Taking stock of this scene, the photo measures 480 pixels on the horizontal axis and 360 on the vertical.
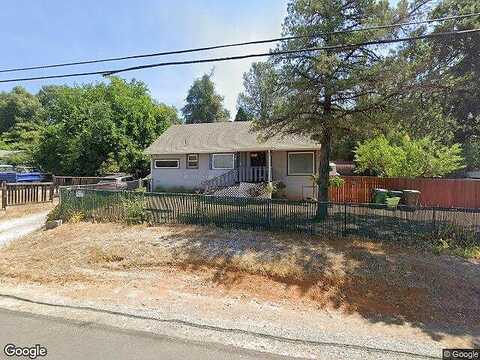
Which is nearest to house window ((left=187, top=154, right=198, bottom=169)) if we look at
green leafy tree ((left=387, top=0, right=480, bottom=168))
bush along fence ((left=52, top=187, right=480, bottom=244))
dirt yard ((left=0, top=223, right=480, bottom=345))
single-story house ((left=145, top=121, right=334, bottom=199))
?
single-story house ((left=145, top=121, right=334, bottom=199))

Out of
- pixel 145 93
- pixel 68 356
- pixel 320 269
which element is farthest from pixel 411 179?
pixel 145 93

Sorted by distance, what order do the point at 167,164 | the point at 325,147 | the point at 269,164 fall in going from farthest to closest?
the point at 167,164
the point at 269,164
the point at 325,147

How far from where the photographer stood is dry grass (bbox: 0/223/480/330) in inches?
280

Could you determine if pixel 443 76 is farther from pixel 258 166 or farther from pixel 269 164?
pixel 258 166

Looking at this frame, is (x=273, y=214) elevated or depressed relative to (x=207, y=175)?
depressed

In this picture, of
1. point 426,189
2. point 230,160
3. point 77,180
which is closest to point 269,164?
point 230,160

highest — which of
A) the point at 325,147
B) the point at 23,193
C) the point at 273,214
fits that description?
the point at 325,147

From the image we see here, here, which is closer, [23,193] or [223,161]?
[23,193]

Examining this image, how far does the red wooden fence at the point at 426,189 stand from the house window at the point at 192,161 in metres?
8.29

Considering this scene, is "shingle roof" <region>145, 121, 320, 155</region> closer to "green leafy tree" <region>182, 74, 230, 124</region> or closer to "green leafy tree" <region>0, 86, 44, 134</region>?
"green leafy tree" <region>182, 74, 230, 124</region>

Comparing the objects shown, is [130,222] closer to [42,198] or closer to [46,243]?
[46,243]

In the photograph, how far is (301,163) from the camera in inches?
774

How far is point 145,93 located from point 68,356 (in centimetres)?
3564

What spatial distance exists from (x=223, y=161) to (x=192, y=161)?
6.74 feet
